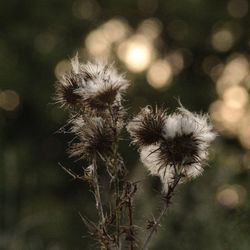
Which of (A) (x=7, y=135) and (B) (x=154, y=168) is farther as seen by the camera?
(A) (x=7, y=135)

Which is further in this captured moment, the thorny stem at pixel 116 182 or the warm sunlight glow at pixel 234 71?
the warm sunlight glow at pixel 234 71

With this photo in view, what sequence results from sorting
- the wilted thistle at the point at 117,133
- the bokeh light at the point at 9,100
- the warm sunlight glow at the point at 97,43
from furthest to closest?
the warm sunlight glow at the point at 97,43 < the bokeh light at the point at 9,100 < the wilted thistle at the point at 117,133

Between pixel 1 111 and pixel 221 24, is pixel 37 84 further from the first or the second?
pixel 221 24

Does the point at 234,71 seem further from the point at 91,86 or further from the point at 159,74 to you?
the point at 91,86

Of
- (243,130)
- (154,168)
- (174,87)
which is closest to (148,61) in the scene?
(174,87)

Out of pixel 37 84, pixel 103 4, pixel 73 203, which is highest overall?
pixel 103 4

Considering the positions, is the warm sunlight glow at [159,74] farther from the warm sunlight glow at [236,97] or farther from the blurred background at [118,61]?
the warm sunlight glow at [236,97]

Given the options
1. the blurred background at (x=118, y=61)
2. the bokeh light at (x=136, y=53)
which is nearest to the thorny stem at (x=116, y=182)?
the blurred background at (x=118, y=61)
